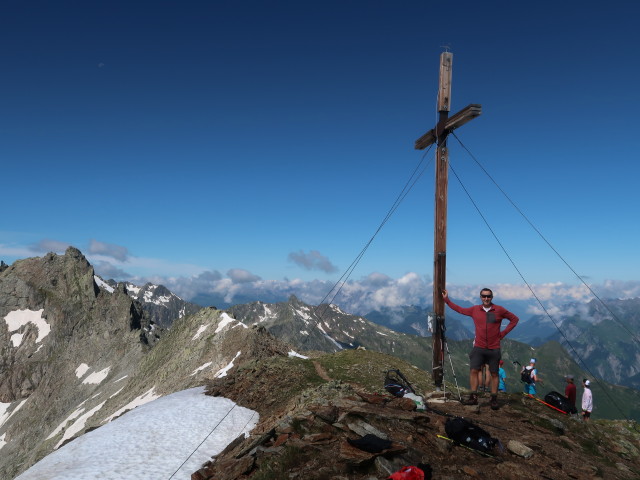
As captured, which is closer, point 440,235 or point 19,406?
point 440,235

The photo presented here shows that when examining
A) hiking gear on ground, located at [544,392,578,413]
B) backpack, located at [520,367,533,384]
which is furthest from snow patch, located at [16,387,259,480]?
backpack, located at [520,367,533,384]

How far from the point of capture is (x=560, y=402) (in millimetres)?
16328

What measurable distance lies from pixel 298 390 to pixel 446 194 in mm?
12274

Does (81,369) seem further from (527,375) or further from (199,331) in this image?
(527,375)

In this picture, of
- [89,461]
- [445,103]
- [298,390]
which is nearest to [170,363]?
[298,390]

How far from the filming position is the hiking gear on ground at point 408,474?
26.7 feet

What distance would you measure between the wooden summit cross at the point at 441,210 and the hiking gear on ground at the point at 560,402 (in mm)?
4425

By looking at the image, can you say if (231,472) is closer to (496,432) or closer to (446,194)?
(496,432)

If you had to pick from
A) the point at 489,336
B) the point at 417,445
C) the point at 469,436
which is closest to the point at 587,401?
the point at 489,336

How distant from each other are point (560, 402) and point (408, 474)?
37.8 feet

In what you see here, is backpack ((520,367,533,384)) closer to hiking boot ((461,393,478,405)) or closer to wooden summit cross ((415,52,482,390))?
wooden summit cross ((415,52,482,390))

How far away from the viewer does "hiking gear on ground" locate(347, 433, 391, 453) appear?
9242 millimetres

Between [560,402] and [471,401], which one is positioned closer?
[471,401]

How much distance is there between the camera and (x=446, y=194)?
1648cm
